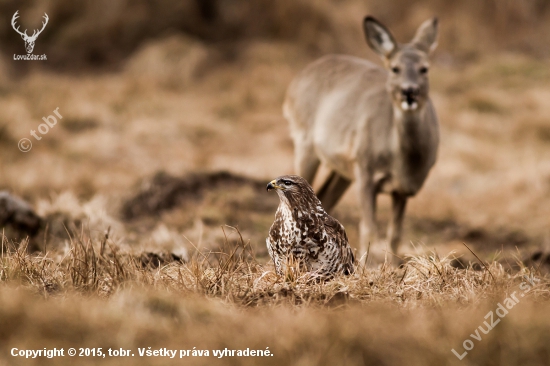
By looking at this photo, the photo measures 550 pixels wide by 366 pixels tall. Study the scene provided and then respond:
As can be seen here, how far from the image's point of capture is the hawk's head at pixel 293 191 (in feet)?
13.4

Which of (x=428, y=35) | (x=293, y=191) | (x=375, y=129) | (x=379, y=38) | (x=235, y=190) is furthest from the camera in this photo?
(x=235, y=190)

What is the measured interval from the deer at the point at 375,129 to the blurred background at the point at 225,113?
1093mm

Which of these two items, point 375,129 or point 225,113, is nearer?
point 375,129

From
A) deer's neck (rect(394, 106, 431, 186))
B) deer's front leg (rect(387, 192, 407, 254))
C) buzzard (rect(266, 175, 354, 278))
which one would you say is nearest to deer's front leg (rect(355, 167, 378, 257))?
deer's front leg (rect(387, 192, 407, 254))

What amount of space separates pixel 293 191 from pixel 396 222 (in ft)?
12.0

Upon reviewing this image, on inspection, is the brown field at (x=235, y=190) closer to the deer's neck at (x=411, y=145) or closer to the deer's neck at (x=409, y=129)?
the deer's neck at (x=411, y=145)

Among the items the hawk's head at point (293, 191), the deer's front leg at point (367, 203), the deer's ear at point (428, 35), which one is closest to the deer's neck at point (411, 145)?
the deer's front leg at point (367, 203)

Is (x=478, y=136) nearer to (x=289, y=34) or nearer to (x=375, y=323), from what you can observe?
(x=289, y=34)

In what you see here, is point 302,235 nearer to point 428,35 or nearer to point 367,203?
point 367,203

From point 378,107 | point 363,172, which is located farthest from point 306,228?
point 378,107

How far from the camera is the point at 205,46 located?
20062 millimetres

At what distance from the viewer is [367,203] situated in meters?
7.23

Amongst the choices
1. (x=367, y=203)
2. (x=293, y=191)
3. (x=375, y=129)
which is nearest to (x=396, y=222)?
(x=367, y=203)

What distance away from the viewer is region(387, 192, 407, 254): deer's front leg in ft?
24.6
